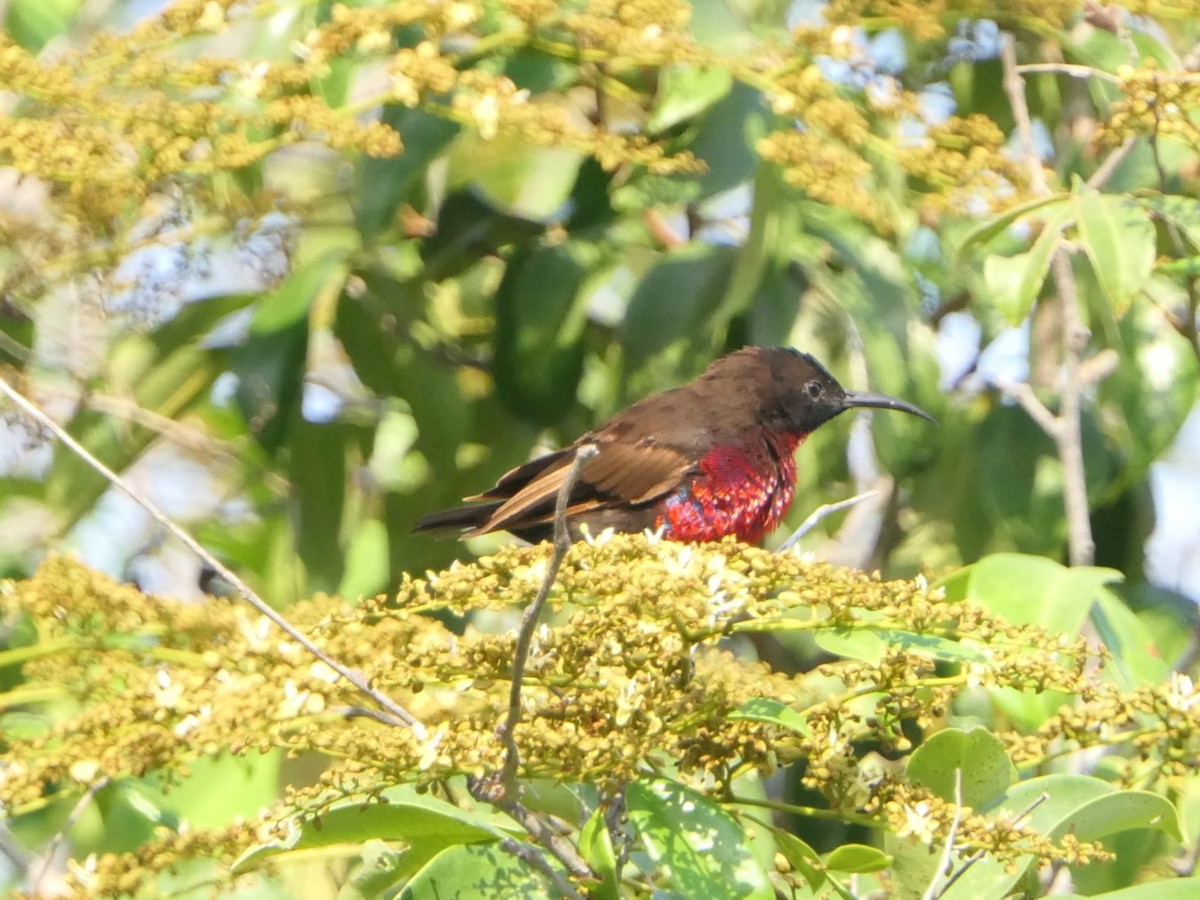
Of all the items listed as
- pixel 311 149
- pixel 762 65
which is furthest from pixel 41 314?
pixel 762 65

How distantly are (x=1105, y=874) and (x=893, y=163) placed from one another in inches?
62.3

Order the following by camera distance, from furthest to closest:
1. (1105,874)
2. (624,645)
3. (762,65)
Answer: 1. (762,65)
2. (1105,874)
3. (624,645)

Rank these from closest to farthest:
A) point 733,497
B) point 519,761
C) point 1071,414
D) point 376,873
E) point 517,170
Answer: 1. point 519,761
2. point 376,873
3. point 1071,414
4. point 517,170
5. point 733,497

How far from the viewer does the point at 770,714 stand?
2066 millimetres

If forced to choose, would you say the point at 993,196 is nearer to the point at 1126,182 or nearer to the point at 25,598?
the point at 1126,182

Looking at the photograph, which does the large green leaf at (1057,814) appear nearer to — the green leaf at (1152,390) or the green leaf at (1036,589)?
the green leaf at (1036,589)

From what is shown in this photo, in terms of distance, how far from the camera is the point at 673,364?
3910 millimetres

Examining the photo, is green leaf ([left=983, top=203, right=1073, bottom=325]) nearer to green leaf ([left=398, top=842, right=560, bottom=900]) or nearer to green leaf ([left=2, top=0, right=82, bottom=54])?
green leaf ([left=398, top=842, right=560, bottom=900])

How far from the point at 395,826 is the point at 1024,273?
148 centimetres

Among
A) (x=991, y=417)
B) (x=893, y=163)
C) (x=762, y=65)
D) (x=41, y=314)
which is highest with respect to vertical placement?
(x=762, y=65)

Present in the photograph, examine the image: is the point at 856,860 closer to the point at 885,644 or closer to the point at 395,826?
the point at 885,644

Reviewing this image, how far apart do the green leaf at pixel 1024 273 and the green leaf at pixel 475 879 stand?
132 centimetres

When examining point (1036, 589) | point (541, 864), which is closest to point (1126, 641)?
point (1036, 589)

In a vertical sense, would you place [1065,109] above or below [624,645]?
below
